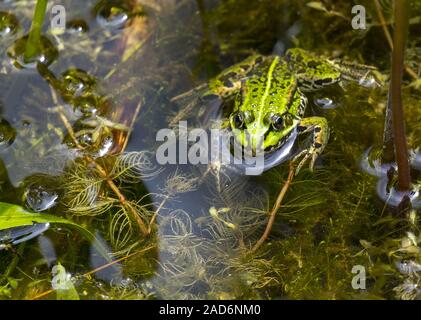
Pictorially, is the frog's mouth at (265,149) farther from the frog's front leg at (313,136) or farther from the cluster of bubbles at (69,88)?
the cluster of bubbles at (69,88)

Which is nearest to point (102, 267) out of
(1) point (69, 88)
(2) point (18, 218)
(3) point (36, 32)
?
(2) point (18, 218)

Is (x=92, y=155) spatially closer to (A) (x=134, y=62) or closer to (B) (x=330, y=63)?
(A) (x=134, y=62)

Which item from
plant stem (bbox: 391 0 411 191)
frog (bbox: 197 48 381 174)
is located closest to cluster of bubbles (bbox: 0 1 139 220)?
frog (bbox: 197 48 381 174)

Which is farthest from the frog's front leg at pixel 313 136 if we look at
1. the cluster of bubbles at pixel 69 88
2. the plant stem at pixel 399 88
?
the cluster of bubbles at pixel 69 88

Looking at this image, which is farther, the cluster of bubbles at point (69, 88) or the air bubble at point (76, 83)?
the air bubble at point (76, 83)

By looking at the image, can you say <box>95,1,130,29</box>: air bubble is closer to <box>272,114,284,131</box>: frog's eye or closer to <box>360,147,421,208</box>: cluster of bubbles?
<box>272,114,284,131</box>: frog's eye

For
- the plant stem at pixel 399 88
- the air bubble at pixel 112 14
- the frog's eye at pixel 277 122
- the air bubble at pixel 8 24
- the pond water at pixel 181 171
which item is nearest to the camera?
the plant stem at pixel 399 88

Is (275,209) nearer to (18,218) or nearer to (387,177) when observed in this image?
(387,177)
